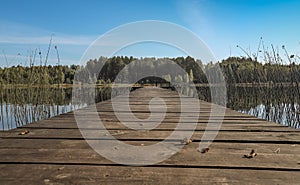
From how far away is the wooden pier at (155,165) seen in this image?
2.90 feet

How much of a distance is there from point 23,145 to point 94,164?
0.51 m

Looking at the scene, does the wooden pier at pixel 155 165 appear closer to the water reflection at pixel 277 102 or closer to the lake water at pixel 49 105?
the water reflection at pixel 277 102

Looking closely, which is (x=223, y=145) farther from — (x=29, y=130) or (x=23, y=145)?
(x=29, y=130)

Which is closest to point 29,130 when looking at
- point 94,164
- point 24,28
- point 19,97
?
point 94,164

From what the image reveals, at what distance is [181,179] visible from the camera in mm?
883

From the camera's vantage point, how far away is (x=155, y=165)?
102 cm

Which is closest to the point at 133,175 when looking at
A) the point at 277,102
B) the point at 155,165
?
the point at 155,165

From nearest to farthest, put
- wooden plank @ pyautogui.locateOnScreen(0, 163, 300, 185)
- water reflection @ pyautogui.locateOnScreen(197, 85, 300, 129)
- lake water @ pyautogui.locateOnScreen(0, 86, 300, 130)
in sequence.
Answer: wooden plank @ pyautogui.locateOnScreen(0, 163, 300, 185)
water reflection @ pyautogui.locateOnScreen(197, 85, 300, 129)
lake water @ pyautogui.locateOnScreen(0, 86, 300, 130)

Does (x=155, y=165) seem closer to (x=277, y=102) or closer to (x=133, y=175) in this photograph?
(x=133, y=175)

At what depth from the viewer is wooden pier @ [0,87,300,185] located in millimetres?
884

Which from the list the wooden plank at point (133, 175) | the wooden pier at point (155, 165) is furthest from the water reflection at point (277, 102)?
the wooden plank at point (133, 175)

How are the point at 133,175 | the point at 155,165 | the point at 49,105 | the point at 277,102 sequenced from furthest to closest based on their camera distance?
the point at 49,105, the point at 277,102, the point at 155,165, the point at 133,175

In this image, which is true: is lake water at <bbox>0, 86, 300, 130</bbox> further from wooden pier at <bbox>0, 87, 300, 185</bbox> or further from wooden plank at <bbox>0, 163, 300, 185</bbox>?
wooden plank at <bbox>0, 163, 300, 185</bbox>

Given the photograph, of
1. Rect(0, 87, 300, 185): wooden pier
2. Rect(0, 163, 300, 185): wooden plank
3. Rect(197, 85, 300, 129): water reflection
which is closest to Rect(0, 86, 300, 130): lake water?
Rect(197, 85, 300, 129): water reflection
